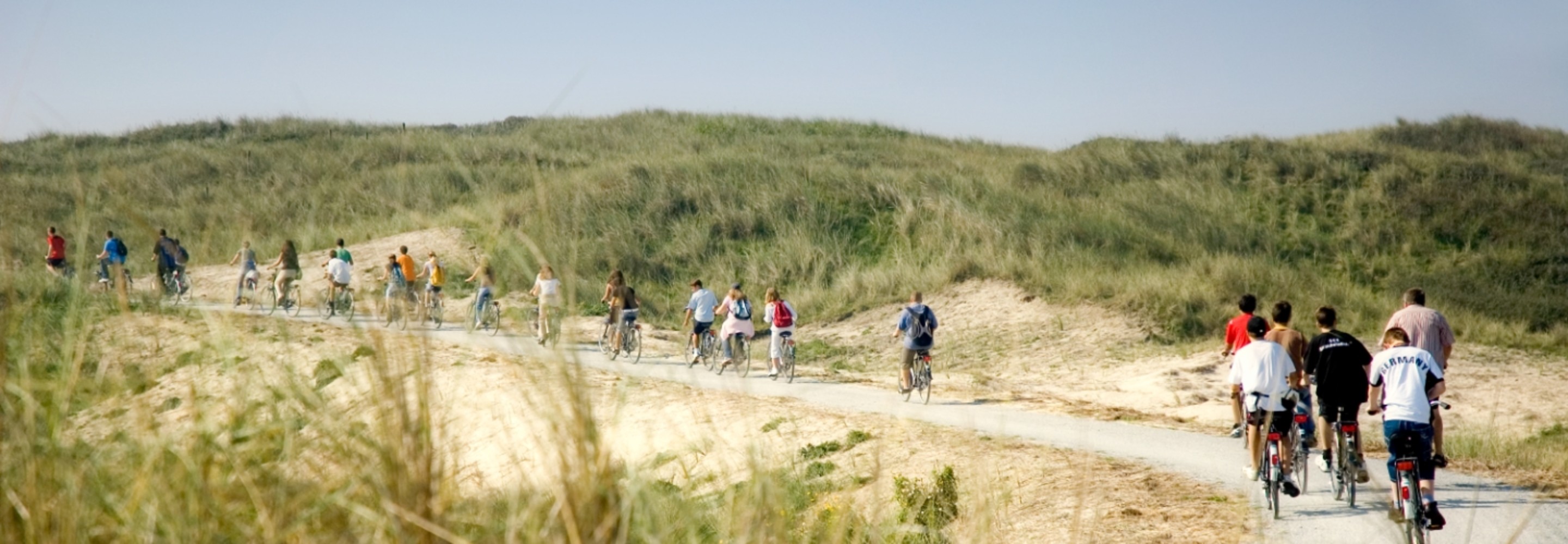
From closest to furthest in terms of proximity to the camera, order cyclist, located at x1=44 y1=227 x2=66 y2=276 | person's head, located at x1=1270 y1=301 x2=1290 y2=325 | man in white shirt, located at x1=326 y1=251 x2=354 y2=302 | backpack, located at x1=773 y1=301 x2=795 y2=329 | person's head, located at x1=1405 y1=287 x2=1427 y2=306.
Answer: man in white shirt, located at x1=326 y1=251 x2=354 y2=302
cyclist, located at x1=44 y1=227 x2=66 y2=276
person's head, located at x1=1270 y1=301 x2=1290 y2=325
person's head, located at x1=1405 y1=287 x2=1427 y2=306
backpack, located at x1=773 y1=301 x2=795 y2=329

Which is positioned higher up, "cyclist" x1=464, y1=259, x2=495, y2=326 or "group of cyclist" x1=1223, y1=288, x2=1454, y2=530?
"cyclist" x1=464, y1=259, x2=495, y2=326

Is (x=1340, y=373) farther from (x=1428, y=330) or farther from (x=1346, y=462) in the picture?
(x=1428, y=330)

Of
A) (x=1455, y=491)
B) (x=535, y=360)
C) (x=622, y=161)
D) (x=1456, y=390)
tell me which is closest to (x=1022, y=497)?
(x=1455, y=491)

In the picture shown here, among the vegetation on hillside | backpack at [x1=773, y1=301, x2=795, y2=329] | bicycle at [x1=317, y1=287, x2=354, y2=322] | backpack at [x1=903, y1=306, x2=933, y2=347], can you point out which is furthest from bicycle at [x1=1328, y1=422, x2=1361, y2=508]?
the vegetation on hillside

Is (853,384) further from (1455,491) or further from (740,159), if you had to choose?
(740,159)

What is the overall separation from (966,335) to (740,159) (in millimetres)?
19046

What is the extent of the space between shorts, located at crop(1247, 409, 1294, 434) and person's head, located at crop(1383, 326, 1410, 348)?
97 cm

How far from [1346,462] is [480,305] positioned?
7640mm

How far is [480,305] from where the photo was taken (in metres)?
5.52

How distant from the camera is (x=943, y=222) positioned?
3762 centimetres

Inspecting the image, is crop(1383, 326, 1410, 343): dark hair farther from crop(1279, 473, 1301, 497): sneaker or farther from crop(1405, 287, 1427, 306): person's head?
crop(1405, 287, 1427, 306): person's head

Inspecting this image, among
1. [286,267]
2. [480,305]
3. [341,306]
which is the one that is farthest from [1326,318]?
[286,267]

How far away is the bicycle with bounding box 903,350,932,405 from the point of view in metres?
18.7

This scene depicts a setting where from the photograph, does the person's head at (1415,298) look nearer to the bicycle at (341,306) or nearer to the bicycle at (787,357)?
the bicycle at (787,357)
